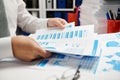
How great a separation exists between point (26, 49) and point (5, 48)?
0.07 m

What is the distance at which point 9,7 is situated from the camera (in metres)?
1.11

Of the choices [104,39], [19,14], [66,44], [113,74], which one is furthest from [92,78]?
[19,14]

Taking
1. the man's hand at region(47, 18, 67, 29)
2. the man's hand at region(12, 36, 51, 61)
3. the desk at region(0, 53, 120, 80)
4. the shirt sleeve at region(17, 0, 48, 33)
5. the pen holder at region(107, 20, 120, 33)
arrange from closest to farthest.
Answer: the desk at region(0, 53, 120, 80), the man's hand at region(12, 36, 51, 61), the man's hand at region(47, 18, 67, 29), the pen holder at region(107, 20, 120, 33), the shirt sleeve at region(17, 0, 48, 33)

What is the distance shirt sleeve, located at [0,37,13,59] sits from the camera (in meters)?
0.70

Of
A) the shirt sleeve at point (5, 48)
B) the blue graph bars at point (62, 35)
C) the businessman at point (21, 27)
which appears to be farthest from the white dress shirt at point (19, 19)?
the shirt sleeve at point (5, 48)

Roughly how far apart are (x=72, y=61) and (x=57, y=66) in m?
0.06

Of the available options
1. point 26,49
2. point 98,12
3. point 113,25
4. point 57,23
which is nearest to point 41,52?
point 26,49

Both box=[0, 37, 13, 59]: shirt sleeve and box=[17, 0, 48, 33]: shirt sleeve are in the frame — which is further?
box=[17, 0, 48, 33]: shirt sleeve

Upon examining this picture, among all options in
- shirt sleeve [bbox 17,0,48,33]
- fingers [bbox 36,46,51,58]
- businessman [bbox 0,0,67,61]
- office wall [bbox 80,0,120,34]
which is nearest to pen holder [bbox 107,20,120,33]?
office wall [bbox 80,0,120,34]

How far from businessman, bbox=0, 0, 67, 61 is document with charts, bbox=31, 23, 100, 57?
0.04 metres

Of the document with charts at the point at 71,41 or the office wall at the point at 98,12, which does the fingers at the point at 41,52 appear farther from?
the office wall at the point at 98,12

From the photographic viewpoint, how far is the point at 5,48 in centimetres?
71

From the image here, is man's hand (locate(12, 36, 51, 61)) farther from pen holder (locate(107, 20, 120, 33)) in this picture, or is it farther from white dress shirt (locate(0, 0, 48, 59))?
pen holder (locate(107, 20, 120, 33))

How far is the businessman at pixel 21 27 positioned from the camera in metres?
0.69
